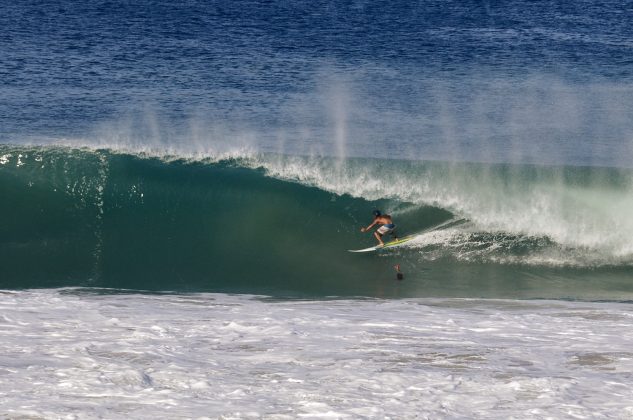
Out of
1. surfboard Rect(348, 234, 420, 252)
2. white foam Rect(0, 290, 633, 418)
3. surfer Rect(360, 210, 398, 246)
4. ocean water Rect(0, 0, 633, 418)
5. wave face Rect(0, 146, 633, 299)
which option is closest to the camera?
white foam Rect(0, 290, 633, 418)

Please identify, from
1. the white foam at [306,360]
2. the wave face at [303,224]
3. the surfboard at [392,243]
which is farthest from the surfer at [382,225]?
the white foam at [306,360]

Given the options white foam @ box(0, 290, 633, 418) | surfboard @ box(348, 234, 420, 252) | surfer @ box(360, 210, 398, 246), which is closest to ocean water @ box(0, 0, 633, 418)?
white foam @ box(0, 290, 633, 418)

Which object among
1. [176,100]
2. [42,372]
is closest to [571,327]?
[42,372]

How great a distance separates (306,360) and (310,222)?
27.4 ft

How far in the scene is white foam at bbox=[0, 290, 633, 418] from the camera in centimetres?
1098

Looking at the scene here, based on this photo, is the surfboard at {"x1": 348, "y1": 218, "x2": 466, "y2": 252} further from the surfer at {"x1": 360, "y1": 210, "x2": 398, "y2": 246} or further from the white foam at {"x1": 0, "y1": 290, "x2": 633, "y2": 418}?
the white foam at {"x1": 0, "y1": 290, "x2": 633, "y2": 418}

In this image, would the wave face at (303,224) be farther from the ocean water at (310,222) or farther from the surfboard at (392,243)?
the surfboard at (392,243)

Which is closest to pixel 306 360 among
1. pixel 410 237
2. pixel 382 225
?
pixel 382 225

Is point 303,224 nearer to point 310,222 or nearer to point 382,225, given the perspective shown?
point 310,222

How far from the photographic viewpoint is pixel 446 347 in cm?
1330

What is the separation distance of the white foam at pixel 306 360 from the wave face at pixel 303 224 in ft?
6.50

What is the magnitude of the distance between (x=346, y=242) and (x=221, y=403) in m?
9.18

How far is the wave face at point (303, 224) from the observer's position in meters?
18.4

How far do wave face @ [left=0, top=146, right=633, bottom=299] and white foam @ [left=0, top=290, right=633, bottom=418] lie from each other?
198cm
